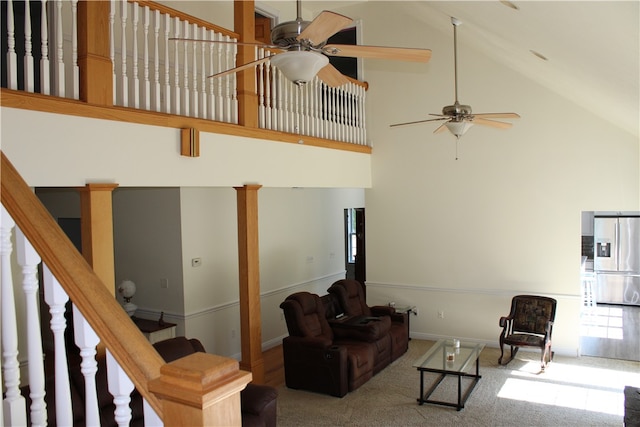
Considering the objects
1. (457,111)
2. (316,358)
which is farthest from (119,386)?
(316,358)

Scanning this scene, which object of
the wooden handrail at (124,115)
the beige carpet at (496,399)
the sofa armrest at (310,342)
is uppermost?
the wooden handrail at (124,115)

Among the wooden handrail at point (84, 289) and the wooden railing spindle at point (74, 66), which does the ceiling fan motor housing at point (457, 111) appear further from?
the wooden handrail at point (84, 289)

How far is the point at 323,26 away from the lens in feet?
8.68

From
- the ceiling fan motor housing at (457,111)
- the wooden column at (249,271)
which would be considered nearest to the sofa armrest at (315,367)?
the wooden column at (249,271)

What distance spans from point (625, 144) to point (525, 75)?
1607 millimetres

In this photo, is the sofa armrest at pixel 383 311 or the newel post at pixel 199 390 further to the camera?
the sofa armrest at pixel 383 311

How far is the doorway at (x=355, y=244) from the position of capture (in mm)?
10898

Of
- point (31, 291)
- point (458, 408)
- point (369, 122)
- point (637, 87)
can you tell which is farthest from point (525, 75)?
point (31, 291)

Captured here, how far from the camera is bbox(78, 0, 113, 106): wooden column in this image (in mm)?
4035

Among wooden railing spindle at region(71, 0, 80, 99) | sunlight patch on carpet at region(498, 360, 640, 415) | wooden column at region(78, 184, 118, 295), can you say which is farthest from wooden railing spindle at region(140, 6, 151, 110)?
sunlight patch on carpet at region(498, 360, 640, 415)

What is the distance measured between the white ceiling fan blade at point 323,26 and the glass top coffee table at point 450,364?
163 inches

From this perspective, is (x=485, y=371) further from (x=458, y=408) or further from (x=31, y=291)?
(x=31, y=291)

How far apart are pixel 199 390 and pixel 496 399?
18.3 ft

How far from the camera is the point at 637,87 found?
3852 mm
